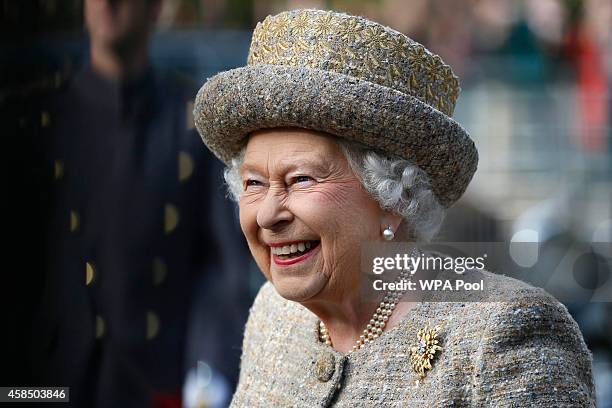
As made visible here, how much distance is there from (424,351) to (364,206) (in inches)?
15.5

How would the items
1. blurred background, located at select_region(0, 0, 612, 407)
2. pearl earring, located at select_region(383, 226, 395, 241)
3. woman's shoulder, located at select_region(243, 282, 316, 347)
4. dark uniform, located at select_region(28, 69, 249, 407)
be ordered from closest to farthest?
pearl earring, located at select_region(383, 226, 395, 241) < woman's shoulder, located at select_region(243, 282, 316, 347) < dark uniform, located at select_region(28, 69, 249, 407) < blurred background, located at select_region(0, 0, 612, 407)

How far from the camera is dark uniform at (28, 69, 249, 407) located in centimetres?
404

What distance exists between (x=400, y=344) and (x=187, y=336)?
2.32 m

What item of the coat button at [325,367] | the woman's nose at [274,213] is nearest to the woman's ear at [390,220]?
the woman's nose at [274,213]

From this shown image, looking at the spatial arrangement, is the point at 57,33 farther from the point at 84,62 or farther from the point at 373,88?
the point at 373,88

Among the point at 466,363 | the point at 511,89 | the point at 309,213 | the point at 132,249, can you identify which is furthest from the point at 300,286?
the point at 511,89

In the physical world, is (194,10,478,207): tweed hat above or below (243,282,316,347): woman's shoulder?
above

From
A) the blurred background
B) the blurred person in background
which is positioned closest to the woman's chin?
the blurred person in background

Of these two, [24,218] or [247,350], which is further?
[24,218]

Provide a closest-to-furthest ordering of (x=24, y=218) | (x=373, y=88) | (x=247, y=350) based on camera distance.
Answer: (x=373, y=88), (x=247, y=350), (x=24, y=218)

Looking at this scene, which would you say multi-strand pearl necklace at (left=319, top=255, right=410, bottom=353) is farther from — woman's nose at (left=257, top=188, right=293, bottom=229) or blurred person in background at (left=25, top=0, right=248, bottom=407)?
blurred person in background at (left=25, top=0, right=248, bottom=407)

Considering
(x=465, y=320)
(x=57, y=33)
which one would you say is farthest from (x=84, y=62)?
(x=465, y=320)

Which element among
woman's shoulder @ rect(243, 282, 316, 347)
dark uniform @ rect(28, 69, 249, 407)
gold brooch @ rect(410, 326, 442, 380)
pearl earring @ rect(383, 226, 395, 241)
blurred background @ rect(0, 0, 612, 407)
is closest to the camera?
gold brooch @ rect(410, 326, 442, 380)

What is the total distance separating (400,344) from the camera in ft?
9.72
